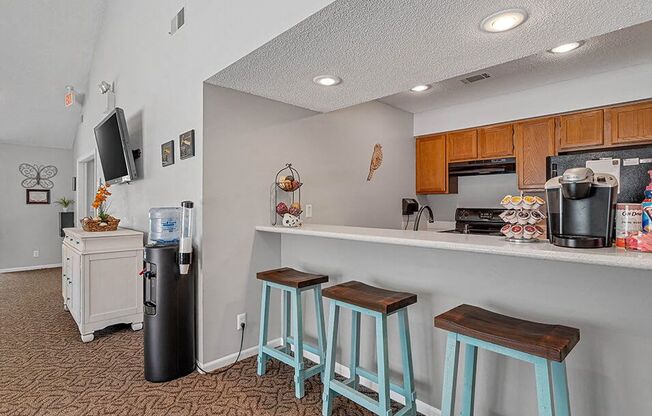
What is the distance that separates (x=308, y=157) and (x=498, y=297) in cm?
197

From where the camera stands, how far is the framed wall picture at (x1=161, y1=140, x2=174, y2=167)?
286 centimetres

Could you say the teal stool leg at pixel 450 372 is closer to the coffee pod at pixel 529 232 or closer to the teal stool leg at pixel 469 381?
the teal stool leg at pixel 469 381

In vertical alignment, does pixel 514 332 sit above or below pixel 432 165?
below

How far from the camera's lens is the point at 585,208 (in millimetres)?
1377

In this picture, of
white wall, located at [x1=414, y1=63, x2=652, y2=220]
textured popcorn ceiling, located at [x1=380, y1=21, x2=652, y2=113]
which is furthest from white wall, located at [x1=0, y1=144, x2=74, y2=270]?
white wall, located at [x1=414, y1=63, x2=652, y2=220]

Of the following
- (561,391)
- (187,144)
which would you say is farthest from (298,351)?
(187,144)

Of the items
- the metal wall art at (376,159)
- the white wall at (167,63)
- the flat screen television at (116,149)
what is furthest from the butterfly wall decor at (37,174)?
the metal wall art at (376,159)

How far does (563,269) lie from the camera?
149 cm

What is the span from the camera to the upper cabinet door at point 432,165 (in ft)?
14.3

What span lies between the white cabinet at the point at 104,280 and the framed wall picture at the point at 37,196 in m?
3.72

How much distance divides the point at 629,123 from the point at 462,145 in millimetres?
1513

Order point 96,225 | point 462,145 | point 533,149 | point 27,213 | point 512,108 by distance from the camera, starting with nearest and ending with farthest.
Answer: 1. point 96,225
2. point 533,149
3. point 512,108
4. point 462,145
5. point 27,213

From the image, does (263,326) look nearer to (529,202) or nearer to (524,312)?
(524,312)

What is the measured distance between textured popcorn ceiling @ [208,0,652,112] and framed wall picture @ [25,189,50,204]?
5617mm
